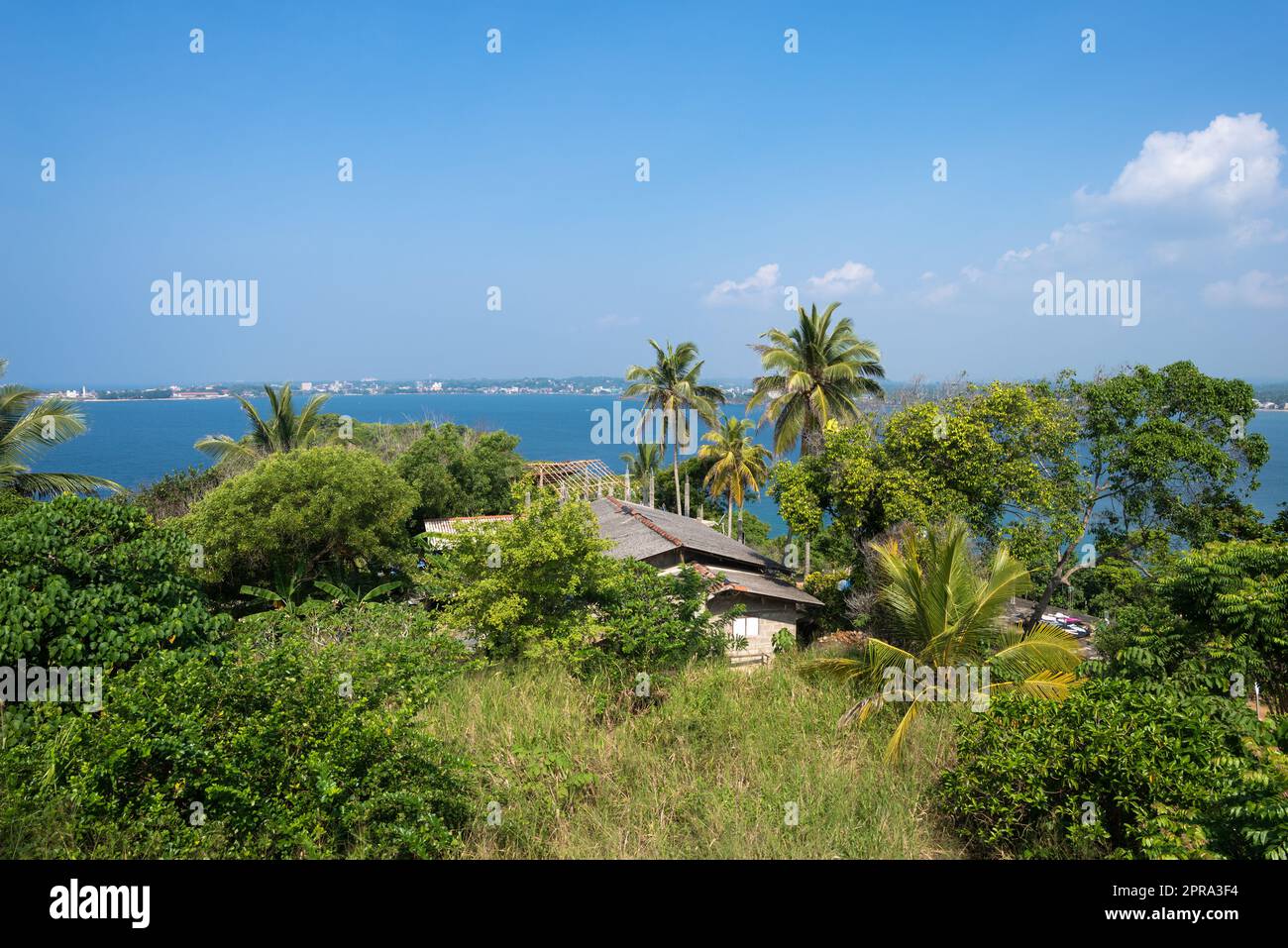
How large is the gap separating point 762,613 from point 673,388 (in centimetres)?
1845

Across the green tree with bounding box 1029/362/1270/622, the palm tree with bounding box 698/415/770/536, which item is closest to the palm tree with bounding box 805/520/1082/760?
the green tree with bounding box 1029/362/1270/622

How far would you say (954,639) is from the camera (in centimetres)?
984

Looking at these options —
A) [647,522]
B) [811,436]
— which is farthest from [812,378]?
[647,522]

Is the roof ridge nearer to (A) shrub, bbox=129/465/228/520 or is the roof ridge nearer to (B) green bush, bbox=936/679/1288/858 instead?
(B) green bush, bbox=936/679/1288/858

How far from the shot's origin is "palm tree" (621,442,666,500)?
46.9 metres

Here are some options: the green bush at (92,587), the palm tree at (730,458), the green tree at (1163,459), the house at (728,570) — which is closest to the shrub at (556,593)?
the house at (728,570)

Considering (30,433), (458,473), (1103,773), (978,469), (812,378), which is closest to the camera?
(1103,773)

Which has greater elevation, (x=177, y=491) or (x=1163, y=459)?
(x=1163, y=459)

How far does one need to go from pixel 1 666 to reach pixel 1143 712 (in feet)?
34.1

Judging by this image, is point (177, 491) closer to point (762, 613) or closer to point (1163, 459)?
point (762, 613)

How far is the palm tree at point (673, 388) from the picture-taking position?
35969mm

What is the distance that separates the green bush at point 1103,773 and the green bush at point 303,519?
17.3m
